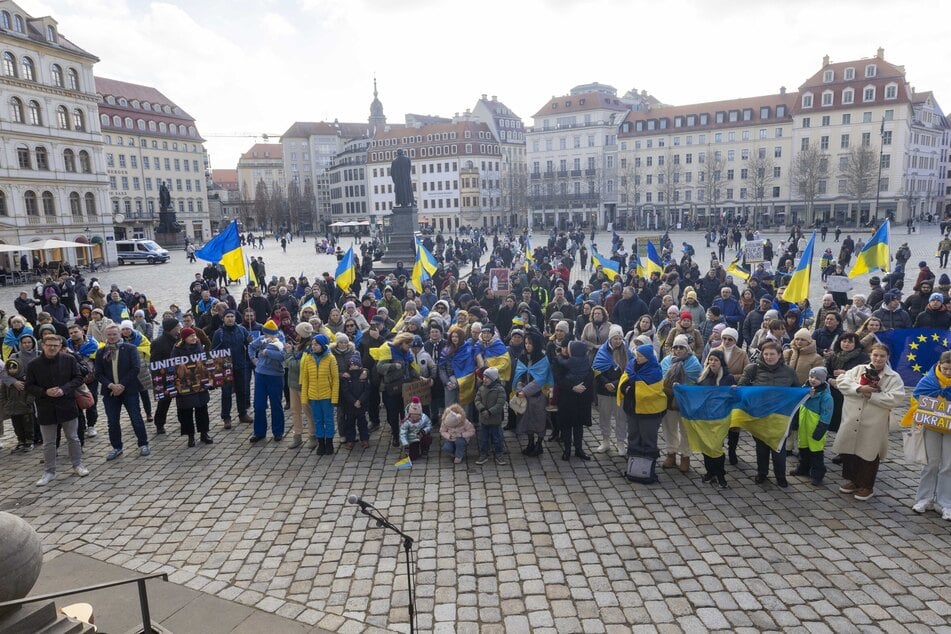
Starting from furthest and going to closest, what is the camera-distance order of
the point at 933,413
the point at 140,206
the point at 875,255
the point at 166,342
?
1. the point at 140,206
2. the point at 875,255
3. the point at 166,342
4. the point at 933,413

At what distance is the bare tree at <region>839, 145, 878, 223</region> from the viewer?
67375 millimetres

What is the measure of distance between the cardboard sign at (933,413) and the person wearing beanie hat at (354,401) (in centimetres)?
692

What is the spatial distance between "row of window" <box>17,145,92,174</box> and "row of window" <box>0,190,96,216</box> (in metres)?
1.85

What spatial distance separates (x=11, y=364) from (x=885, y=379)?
11871mm

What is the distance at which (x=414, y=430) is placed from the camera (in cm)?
881

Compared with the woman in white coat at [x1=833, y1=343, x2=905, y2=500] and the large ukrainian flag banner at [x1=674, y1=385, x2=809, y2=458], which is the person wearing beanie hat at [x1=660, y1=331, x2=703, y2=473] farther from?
the woman in white coat at [x1=833, y1=343, x2=905, y2=500]

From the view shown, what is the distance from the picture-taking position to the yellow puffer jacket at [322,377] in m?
9.02

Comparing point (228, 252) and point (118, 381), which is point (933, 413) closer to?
point (118, 381)

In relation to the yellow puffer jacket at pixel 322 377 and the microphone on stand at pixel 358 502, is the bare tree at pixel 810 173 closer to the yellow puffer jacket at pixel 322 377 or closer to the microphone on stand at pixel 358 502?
the yellow puffer jacket at pixel 322 377

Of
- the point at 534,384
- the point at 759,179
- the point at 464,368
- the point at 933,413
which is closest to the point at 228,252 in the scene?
the point at 464,368

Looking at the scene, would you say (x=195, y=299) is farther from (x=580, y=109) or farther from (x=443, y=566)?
(x=580, y=109)

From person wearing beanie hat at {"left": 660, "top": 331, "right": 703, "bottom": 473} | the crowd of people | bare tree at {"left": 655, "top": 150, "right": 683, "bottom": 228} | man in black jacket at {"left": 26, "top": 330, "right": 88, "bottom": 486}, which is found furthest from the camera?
bare tree at {"left": 655, "top": 150, "right": 683, "bottom": 228}

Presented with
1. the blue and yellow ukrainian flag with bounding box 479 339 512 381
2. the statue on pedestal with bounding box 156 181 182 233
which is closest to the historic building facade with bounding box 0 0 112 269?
the statue on pedestal with bounding box 156 181 182 233

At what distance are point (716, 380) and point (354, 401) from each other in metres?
5.02
